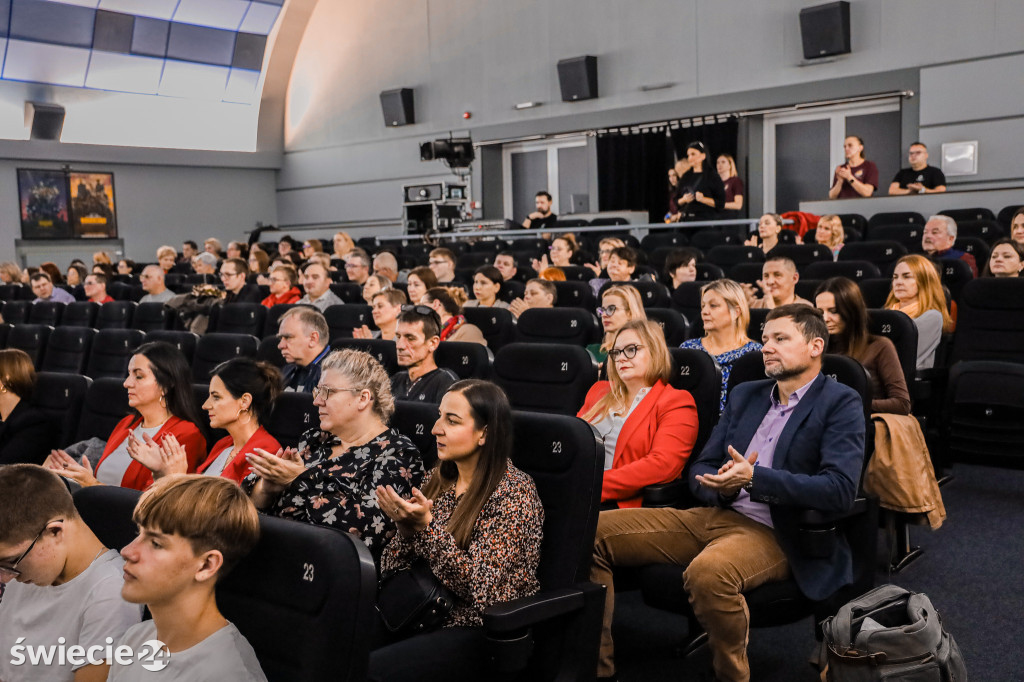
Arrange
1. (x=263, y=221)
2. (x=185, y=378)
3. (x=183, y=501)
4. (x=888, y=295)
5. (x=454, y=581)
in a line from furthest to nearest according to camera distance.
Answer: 1. (x=263, y=221)
2. (x=888, y=295)
3. (x=185, y=378)
4. (x=454, y=581)
5. (x=183, y=501)

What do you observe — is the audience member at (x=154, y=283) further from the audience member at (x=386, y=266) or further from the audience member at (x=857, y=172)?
the audience member at (x=857, y=172)

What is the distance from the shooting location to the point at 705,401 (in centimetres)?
332

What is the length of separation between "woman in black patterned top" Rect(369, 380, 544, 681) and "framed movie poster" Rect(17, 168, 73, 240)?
16.3m

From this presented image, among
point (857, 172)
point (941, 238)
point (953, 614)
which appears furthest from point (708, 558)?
point (857, 172)

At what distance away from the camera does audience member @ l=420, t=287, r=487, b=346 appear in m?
5.01

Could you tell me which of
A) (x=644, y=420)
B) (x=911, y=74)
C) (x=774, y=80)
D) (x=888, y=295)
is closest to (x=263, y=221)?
(x=774, y=80)

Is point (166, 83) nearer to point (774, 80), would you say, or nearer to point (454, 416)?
point (774, 80)

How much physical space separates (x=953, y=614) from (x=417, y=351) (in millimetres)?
2254

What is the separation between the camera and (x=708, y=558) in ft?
8.44

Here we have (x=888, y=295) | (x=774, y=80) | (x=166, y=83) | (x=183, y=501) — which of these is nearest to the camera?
(x=183, y=501)

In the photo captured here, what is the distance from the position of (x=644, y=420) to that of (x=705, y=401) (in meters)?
0.27

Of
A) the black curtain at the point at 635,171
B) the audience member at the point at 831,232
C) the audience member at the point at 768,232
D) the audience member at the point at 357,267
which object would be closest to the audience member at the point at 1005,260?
the audience member at the point at 831,232

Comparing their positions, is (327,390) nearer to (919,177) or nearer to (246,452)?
(246,452)

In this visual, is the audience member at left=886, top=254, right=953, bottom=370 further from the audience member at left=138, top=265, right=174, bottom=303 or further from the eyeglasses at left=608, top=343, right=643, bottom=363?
the audience member at left=138, top=265, right=174, bottom=303
